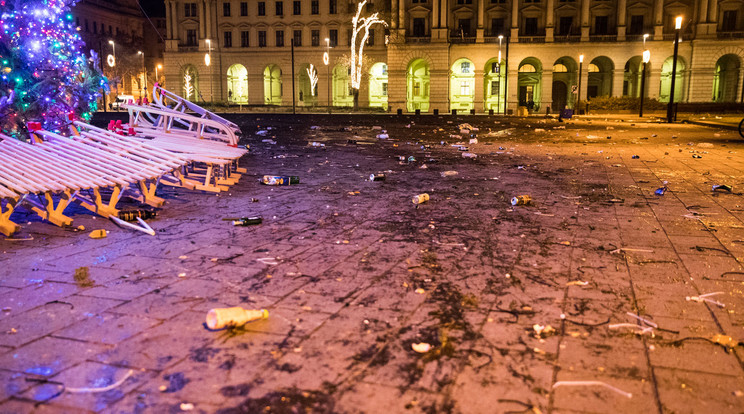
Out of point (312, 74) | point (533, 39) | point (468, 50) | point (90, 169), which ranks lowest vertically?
Result: point (90, 169)

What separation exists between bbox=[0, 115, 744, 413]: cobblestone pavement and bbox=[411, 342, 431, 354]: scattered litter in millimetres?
36

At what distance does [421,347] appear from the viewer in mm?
3006

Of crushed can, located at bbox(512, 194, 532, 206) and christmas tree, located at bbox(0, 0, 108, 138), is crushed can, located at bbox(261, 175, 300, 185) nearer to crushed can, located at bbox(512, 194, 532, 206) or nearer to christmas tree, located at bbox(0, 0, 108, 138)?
crushed can, located at bbox(512, 194, 532, 206)

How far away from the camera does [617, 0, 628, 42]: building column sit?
5269 centimetres

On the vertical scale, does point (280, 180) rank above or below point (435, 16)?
below

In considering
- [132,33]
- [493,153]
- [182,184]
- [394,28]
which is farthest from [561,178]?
[132,33]

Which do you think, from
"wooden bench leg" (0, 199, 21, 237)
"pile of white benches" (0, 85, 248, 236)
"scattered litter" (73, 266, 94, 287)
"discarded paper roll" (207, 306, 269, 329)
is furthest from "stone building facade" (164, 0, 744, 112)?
"discarded paper roll" (207, 306, 269, 329)

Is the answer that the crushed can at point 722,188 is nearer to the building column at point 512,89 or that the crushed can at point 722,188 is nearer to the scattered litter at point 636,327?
the scattered litter at point 636,327

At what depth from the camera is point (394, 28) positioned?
181 ft

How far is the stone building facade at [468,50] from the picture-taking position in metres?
52.5

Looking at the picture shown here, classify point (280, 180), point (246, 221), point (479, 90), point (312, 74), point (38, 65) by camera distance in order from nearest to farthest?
point (246, 221) → point (280, 180) → point (38, 65) → point (479, 90) → point (312, 74)

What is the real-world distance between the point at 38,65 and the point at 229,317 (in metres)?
9.11

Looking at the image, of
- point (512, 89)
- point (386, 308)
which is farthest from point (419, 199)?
point (512, 89)

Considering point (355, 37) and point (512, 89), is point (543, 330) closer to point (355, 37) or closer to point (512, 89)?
point (512, 89)
